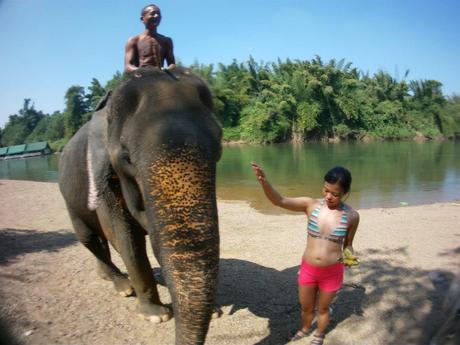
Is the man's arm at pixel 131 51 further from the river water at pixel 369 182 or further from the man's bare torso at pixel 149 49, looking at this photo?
the river water at pixel 369 182

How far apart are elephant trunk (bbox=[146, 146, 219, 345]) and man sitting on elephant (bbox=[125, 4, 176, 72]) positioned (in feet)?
5.52

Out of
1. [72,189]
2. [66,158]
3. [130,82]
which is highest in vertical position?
[130,82]

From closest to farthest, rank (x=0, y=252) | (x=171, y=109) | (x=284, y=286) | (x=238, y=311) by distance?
(x=171, y=109) → (x=238, y=311) → (x=284, y=286) → (x=0, y=252)

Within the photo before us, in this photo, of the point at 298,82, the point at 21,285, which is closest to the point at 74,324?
the point at 21,285

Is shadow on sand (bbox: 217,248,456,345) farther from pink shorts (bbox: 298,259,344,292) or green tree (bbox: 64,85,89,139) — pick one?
green tree (bbox: 64,85,89,139)

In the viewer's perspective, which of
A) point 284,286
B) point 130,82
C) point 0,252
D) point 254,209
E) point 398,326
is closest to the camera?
point 130,82

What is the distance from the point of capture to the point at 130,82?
3283mm

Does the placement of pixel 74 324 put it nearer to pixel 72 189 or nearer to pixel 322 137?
pixel 72 189

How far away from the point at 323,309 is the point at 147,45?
9.96 feet

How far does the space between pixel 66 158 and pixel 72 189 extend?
23.2 inches

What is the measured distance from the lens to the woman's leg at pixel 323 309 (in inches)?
138

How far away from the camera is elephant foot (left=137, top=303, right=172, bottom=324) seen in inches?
164

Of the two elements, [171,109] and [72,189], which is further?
[72,189]

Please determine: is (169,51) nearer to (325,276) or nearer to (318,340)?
(325,276)
